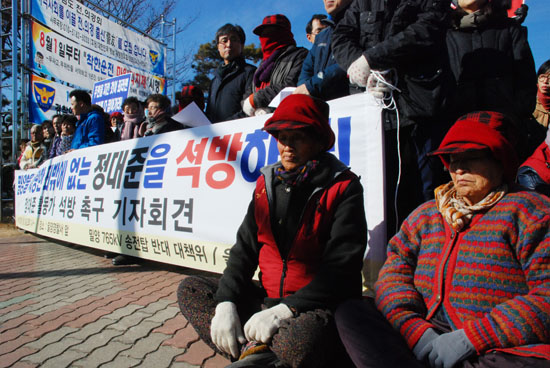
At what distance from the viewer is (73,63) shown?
9.20 meters

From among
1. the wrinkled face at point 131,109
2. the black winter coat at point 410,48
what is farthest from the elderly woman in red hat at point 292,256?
the wrinkled face at point 131,109

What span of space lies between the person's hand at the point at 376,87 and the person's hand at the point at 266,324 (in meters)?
1.45

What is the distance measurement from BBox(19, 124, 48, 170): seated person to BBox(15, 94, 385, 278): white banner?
2.72 meters

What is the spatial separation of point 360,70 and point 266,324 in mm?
1601

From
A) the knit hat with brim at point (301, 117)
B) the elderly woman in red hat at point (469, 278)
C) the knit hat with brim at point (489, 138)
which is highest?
the knit hat with brim at point (301, 117)

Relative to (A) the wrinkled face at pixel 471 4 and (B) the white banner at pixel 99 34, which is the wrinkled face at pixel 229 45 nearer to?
(A) the wrinkled face at pixel 471 4

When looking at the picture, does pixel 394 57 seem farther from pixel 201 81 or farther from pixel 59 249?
pixel 201 81

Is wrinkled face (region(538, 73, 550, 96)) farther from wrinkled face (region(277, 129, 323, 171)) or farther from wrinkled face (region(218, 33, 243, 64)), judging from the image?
wrinkled face (region(218, 33, 243, 64))

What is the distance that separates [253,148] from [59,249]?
3840 millimetres

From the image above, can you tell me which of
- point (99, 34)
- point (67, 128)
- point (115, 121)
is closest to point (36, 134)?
point (115, 121)

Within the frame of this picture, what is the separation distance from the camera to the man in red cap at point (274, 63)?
3236mm

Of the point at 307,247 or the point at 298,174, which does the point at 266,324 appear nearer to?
the point at 307,247

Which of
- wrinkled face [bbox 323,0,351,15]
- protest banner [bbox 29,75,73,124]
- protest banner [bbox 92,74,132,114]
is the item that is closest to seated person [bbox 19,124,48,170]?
protest banner [bbox 29,75,73,124]

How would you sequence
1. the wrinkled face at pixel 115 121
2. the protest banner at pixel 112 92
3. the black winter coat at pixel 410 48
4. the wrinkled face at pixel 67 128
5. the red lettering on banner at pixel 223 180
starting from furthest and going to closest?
1. the protest banner at pixel 112 92
2. the wrinkled face at pixel 115 121
3. the wrinkled face at pixel 67 128
4. the red lettering on banner at pixel 223 180
5. the black winter coat at pixel 410 48
